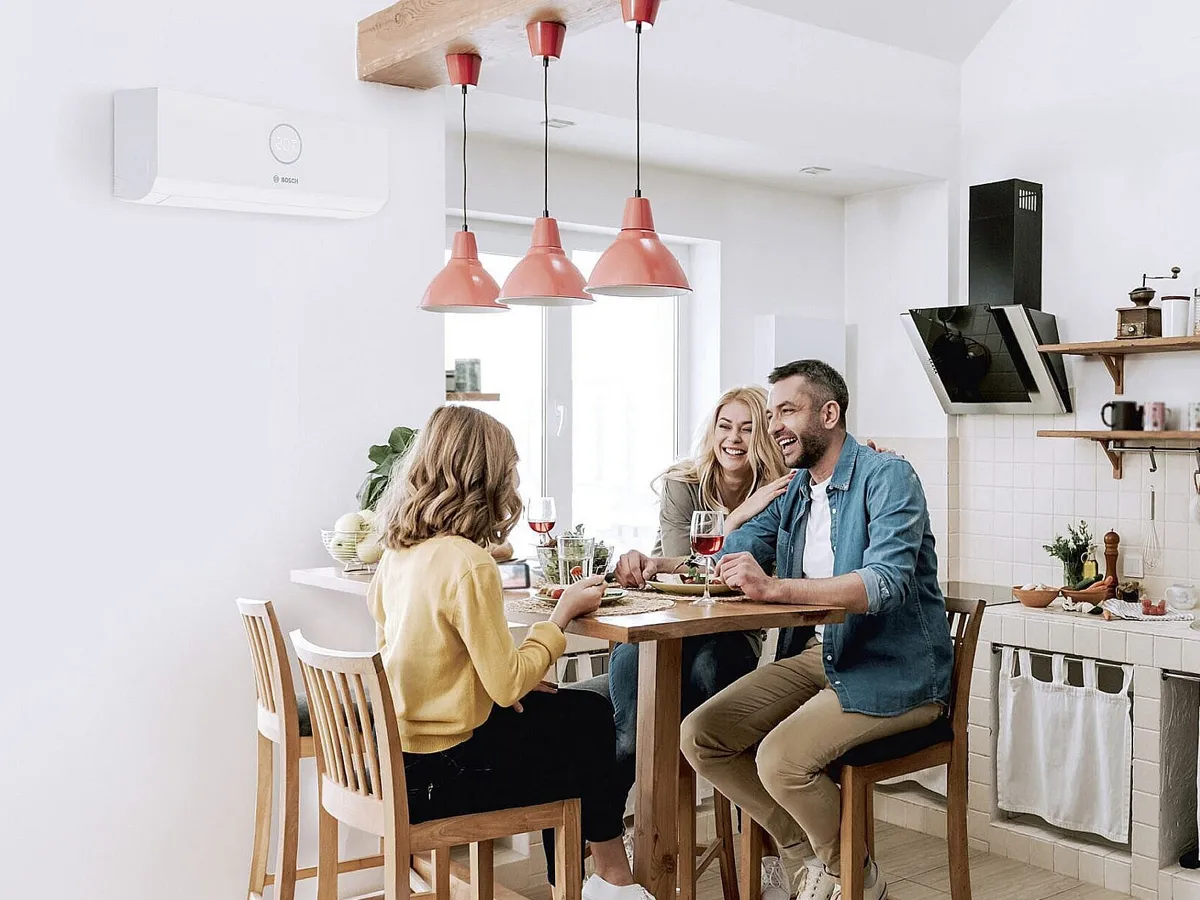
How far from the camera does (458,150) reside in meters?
4.14

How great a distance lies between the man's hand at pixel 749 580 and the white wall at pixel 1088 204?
228 centimetres

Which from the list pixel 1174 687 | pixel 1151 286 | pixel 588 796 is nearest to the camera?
pixel 588 796

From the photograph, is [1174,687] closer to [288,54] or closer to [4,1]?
[288,54]

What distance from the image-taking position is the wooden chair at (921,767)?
2.71 meters

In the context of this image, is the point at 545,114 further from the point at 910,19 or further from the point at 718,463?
the point at 910,19

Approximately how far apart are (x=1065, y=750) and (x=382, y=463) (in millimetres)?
2277

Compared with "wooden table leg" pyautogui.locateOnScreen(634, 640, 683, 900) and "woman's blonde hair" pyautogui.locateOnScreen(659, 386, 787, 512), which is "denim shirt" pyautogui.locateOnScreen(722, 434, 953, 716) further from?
"woman's blonde hair" pyautogui.locateOnScreen(659, 386, 787, 512)

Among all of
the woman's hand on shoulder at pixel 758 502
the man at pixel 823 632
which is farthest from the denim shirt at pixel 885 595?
the woman's hand on shoulder at pixel 758 502

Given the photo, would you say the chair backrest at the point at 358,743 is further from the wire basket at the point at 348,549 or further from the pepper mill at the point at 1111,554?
the pepper mill at the point at 1111,554

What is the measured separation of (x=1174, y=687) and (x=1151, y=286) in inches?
57.2

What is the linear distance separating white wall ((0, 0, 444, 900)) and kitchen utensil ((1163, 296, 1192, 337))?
250 cm

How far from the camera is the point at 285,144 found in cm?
315

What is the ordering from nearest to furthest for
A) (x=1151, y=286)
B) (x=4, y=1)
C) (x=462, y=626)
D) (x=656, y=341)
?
1. (x=462, y=626)
2. (x=4, y=1)
3. (x=1151, y=286)
4. (x=656, y=341)

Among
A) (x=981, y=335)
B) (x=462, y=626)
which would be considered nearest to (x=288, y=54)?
(x=462, y=626)
